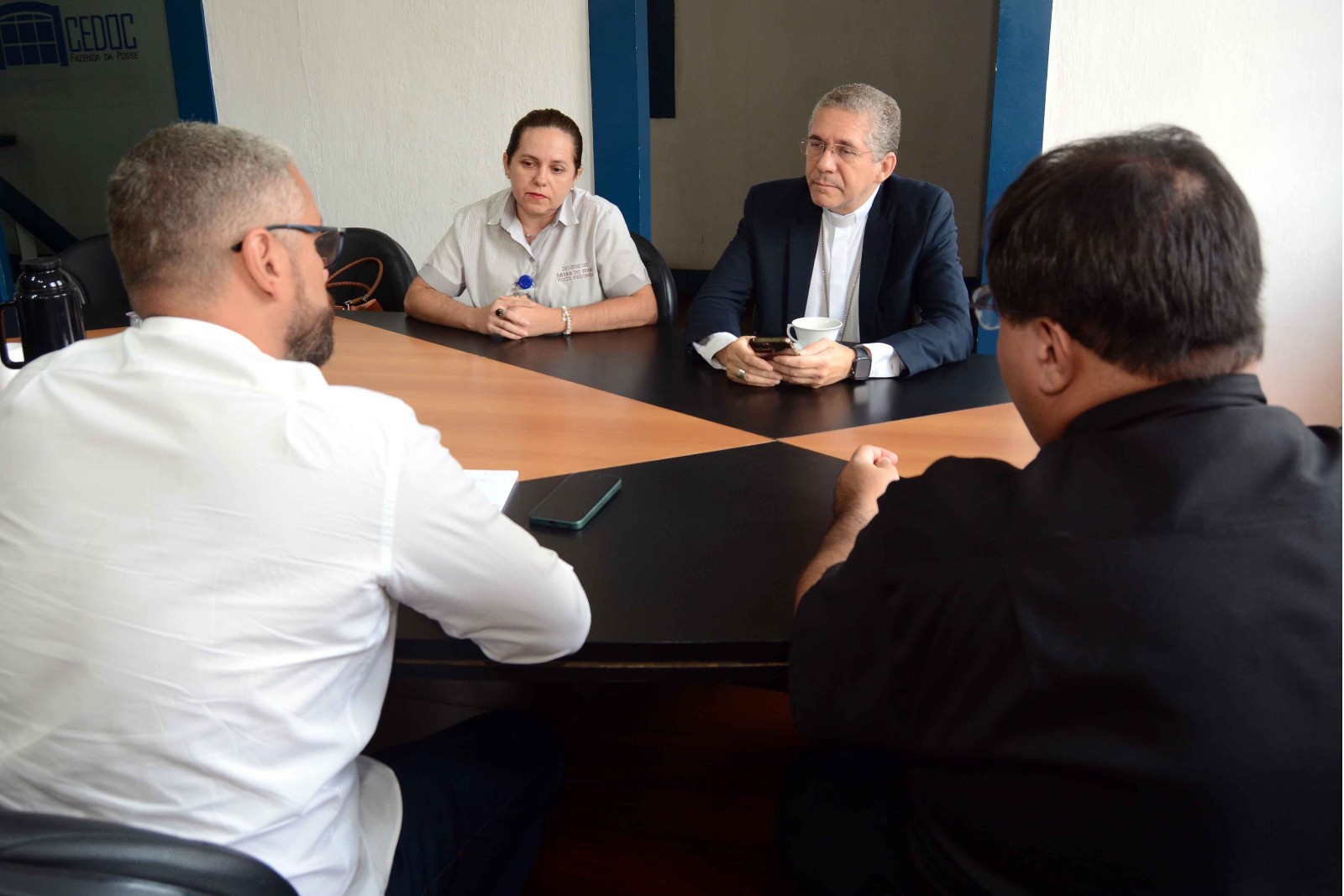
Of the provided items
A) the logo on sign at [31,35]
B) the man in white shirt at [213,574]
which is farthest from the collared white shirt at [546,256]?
the logo on sign at [31,35]

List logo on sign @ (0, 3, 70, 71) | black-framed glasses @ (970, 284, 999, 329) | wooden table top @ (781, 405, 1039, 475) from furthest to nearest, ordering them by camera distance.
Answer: logo on sign @ (0, 3, 70, 71)
wooden table top @ (781, 405, 1039, 475)
black-framed glasses @ (970, 284, 999, 329)

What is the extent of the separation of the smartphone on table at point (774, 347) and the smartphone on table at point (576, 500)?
64 centimetres

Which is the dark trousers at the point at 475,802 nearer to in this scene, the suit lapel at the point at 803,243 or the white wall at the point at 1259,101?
the suit lapel at the point at 803,243

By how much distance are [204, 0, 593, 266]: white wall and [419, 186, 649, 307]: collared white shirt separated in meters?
1.13

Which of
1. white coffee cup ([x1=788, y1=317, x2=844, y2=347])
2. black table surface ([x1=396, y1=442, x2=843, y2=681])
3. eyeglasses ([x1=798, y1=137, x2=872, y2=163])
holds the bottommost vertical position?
black table surface ([x1=396, y1=442, x2=843, y2=681])

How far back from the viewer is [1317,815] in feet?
2.88

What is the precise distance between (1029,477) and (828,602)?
254mm

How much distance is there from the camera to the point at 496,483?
1.63m

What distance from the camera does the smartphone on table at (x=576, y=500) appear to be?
58.0 inches

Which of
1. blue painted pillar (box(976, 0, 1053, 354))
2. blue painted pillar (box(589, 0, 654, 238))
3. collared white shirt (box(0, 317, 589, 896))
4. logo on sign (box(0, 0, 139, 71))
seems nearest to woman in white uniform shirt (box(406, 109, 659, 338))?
blue painted pillar (box(589, 0, 654, 238))

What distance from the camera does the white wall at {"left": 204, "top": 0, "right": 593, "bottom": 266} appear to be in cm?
400

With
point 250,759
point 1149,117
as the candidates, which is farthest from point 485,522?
point 1149,117

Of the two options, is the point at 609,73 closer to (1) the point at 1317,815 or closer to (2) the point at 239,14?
(2) the point at 239,14

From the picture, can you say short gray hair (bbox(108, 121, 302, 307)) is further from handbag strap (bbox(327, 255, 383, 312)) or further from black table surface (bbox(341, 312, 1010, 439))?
handbag strap (bbox(327, 255, 383, 312))
